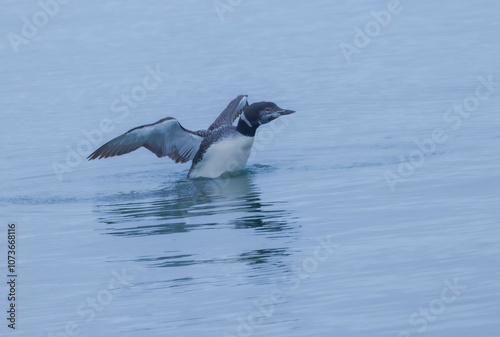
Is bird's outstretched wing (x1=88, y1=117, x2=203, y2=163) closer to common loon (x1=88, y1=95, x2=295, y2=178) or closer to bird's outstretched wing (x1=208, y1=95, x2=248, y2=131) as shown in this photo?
common loon (x1=88, y1=95, x2=295, y2=178)

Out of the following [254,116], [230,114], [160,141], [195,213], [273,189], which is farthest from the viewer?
Result: [230,114]

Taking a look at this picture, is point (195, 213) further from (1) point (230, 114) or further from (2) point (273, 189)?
(1) point (230, 114)

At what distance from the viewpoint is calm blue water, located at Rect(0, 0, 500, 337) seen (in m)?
9.40

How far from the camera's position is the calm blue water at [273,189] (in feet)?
30.8

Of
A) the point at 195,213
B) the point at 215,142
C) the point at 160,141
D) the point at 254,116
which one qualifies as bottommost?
the point at 195,213

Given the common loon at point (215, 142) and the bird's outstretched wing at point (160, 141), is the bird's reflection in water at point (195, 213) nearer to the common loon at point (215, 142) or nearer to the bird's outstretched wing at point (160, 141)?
the common loon at point (215, 142)

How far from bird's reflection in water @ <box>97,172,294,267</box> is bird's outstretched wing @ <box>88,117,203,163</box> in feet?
2.27

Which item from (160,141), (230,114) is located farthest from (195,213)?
(230,114)

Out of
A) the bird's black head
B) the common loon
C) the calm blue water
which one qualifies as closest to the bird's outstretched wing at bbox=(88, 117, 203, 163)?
the common loon

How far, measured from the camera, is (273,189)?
14.5m

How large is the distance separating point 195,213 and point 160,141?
2.86 metres

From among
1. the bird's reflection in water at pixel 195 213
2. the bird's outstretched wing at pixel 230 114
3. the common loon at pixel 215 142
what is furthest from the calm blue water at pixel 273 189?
the bird's outstretched wing at pixel 230 114

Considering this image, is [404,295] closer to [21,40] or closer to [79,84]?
[79,84]

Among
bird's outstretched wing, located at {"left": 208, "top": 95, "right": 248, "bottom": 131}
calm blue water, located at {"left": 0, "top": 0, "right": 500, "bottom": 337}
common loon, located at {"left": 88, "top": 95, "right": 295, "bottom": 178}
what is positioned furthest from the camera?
bird's outstretched wing, located at {"left": 208, "top": 95, "right": 248, "bottom": 131}
